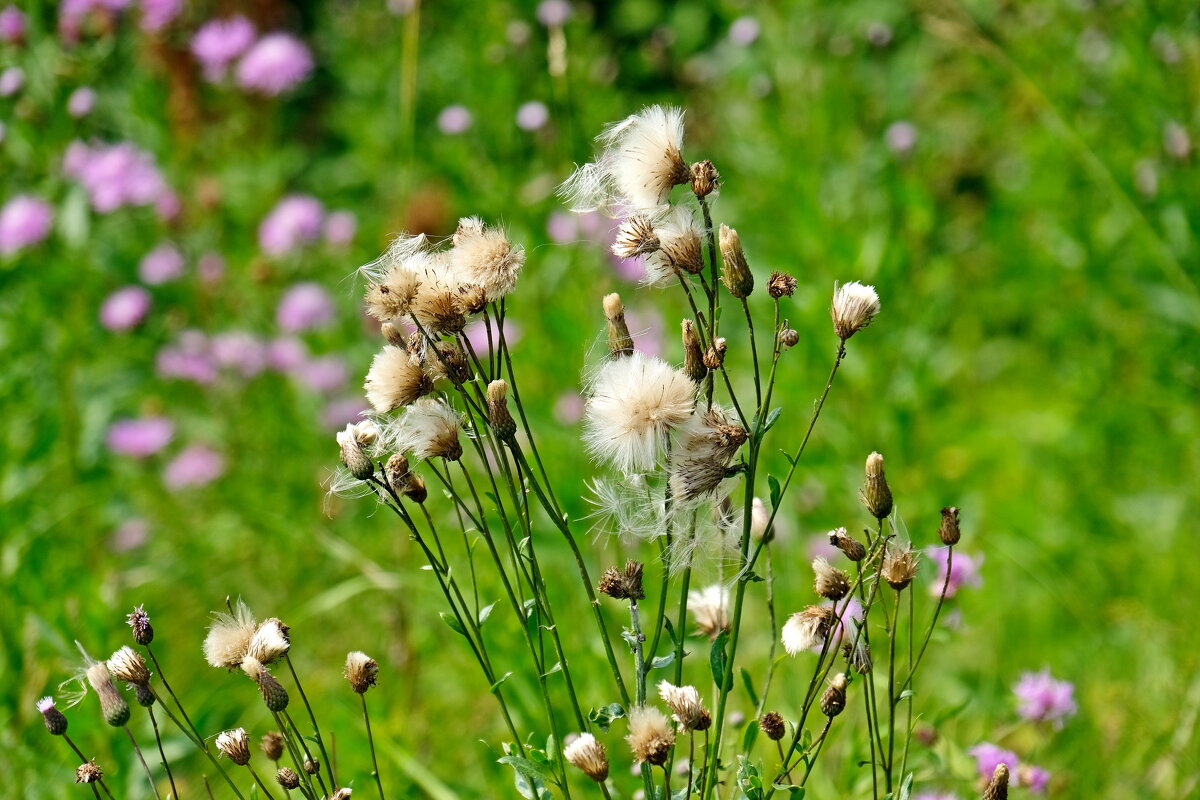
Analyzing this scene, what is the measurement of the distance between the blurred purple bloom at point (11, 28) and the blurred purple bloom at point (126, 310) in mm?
797

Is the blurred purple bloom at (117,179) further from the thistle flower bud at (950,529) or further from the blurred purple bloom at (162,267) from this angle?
the thistle flower bud at (950,529)

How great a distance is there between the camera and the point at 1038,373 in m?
3.28

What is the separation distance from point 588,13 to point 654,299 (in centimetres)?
72

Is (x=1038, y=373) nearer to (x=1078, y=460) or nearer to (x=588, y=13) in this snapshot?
(x=1078, y=460)

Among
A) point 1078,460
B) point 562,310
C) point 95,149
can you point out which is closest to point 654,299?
point 562,310

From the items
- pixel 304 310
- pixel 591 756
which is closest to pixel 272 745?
pixel 591 756

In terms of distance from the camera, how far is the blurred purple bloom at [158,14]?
2.94 m

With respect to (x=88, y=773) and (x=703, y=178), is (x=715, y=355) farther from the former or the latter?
(x=88, y=773)

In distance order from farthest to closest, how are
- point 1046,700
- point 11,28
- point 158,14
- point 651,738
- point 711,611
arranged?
point 158,14 → point 11,28 → point 1046,700 → point 711,611 → point 651,738

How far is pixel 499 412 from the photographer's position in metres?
0.85

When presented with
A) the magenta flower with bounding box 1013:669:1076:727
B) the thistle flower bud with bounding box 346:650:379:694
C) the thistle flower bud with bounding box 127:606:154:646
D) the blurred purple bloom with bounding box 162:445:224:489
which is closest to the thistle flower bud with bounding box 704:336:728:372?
the thistle flower bud with bounding box 346:650:379:694

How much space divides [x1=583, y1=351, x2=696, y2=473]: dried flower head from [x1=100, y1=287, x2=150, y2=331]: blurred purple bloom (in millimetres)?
2296

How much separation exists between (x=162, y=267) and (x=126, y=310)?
1.08 feet

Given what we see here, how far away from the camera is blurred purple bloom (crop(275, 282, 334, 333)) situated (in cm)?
303
